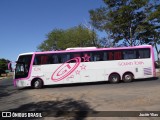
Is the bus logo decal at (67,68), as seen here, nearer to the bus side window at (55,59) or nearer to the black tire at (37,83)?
the bus side window at (55,59)

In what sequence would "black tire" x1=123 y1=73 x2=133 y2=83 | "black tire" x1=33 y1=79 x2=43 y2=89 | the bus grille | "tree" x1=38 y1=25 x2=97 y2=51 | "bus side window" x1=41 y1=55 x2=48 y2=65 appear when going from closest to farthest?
"bus side window" x1=41 y1=55 x2=48 y2=65, "black tire" x1=33 y1=79 x2=43 y2=89, the bus grille, "black tire" x1=123 y1=73 x2=133 y2=83, "tree" x1=38 y1=25 x2=97 y2=51

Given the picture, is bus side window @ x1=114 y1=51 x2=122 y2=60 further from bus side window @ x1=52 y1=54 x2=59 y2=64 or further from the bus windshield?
the bus windshield

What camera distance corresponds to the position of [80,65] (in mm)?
23750

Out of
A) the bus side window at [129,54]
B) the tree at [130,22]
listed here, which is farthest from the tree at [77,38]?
the bus side window at [129,54]

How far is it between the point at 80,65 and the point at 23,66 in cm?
435

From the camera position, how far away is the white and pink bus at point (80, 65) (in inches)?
923

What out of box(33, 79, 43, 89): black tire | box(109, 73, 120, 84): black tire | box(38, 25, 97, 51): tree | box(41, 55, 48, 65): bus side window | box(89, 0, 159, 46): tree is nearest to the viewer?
box(41, 55, 48, 65): bus side window

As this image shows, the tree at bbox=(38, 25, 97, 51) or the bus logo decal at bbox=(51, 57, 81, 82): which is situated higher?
the tree at bbox=(38, 25, 97, 51)

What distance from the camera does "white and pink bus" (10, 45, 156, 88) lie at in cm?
2345

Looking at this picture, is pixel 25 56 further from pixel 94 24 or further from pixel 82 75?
pixel 94 24

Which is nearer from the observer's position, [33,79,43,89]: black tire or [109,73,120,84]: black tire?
[33,79,43,89]: black tire

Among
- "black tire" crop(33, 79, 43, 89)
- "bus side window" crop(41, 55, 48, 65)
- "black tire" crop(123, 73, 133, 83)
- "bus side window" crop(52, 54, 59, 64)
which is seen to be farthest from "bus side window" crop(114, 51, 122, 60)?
"black tire" crop(33, 79, 43, 89)

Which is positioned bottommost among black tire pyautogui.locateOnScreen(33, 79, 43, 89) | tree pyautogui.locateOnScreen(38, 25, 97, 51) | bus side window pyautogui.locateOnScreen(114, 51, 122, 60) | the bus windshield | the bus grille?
black tire pyautogui.locateOnScreen(33, 79, 43, 89)

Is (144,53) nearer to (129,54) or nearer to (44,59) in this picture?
(129,54)
